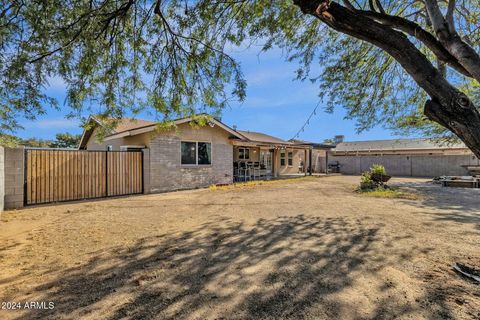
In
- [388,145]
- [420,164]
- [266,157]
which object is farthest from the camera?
[388,145]

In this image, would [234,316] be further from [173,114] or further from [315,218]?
[173,114]

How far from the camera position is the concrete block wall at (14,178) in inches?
291

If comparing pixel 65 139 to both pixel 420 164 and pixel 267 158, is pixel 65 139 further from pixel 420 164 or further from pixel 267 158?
pixel 420 164

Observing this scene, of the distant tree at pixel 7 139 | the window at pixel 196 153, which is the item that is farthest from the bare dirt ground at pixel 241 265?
the window at pixel 196 153

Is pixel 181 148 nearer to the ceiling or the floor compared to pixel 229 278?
nearer to the ceiling

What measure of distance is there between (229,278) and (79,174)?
826 cm

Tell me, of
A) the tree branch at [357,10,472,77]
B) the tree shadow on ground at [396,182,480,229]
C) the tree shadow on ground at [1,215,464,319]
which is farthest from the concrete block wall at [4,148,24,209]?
the tree shadow on ground at [396,182,480,229]

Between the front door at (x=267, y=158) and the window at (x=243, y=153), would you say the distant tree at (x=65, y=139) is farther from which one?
the front door at (x=267, y=158)

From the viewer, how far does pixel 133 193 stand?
1067 cm

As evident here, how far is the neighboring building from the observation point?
2016 centimetres

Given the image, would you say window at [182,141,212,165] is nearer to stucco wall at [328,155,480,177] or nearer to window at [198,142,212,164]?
window at [198,142,212,164]

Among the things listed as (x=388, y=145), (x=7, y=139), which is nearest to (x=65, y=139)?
(x=7, y=139)

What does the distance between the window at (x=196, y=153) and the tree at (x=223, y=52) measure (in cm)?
647

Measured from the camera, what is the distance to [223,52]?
5.69 meters
